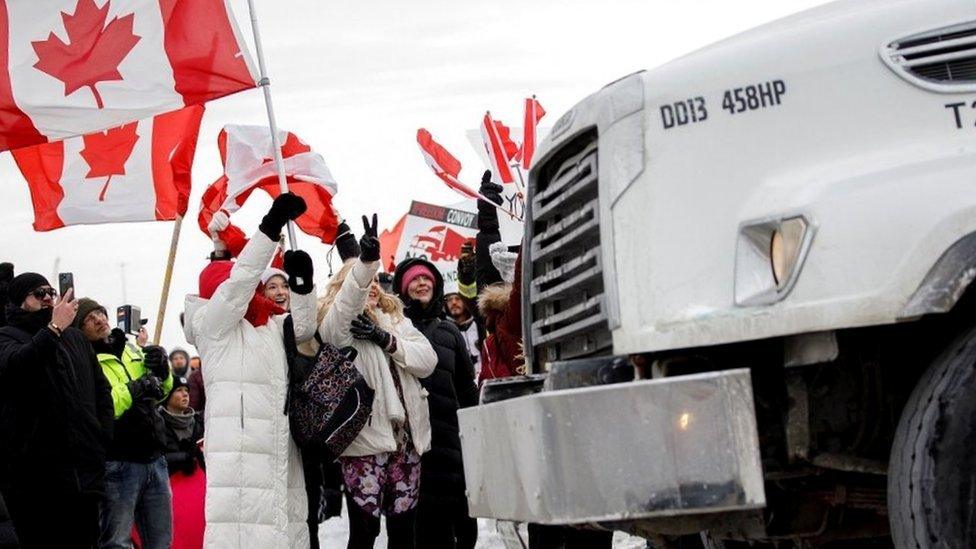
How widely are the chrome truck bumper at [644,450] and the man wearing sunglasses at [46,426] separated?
19.7 feet

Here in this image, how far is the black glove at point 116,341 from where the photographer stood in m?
12.0

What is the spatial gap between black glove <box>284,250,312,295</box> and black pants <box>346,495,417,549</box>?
4.13 ft

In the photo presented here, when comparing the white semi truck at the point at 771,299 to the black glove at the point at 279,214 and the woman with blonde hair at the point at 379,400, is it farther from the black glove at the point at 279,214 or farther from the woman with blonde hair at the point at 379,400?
the woman with blonde hair at the point at 379,400

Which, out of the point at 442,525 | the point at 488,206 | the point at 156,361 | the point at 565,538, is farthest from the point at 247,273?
the point at 488,206

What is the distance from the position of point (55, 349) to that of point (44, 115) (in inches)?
84.4

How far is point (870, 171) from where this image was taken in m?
4.87

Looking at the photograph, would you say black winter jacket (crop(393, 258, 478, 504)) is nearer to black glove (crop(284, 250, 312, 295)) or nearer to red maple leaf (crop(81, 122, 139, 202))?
black glove (crop(284, 250, 312, 295))

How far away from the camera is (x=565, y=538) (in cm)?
943

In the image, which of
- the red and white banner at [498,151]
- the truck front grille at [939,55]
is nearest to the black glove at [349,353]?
the truck front grille at [939,55]

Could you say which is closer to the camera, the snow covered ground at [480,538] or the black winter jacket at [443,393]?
the black winter jacket at [443,393]

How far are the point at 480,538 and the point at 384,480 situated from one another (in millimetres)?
3149

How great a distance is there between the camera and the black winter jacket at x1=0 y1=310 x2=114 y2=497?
1044cm

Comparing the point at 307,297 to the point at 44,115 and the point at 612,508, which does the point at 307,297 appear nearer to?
the point at 44,115

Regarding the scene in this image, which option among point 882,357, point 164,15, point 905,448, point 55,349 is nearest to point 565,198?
point 882,357
